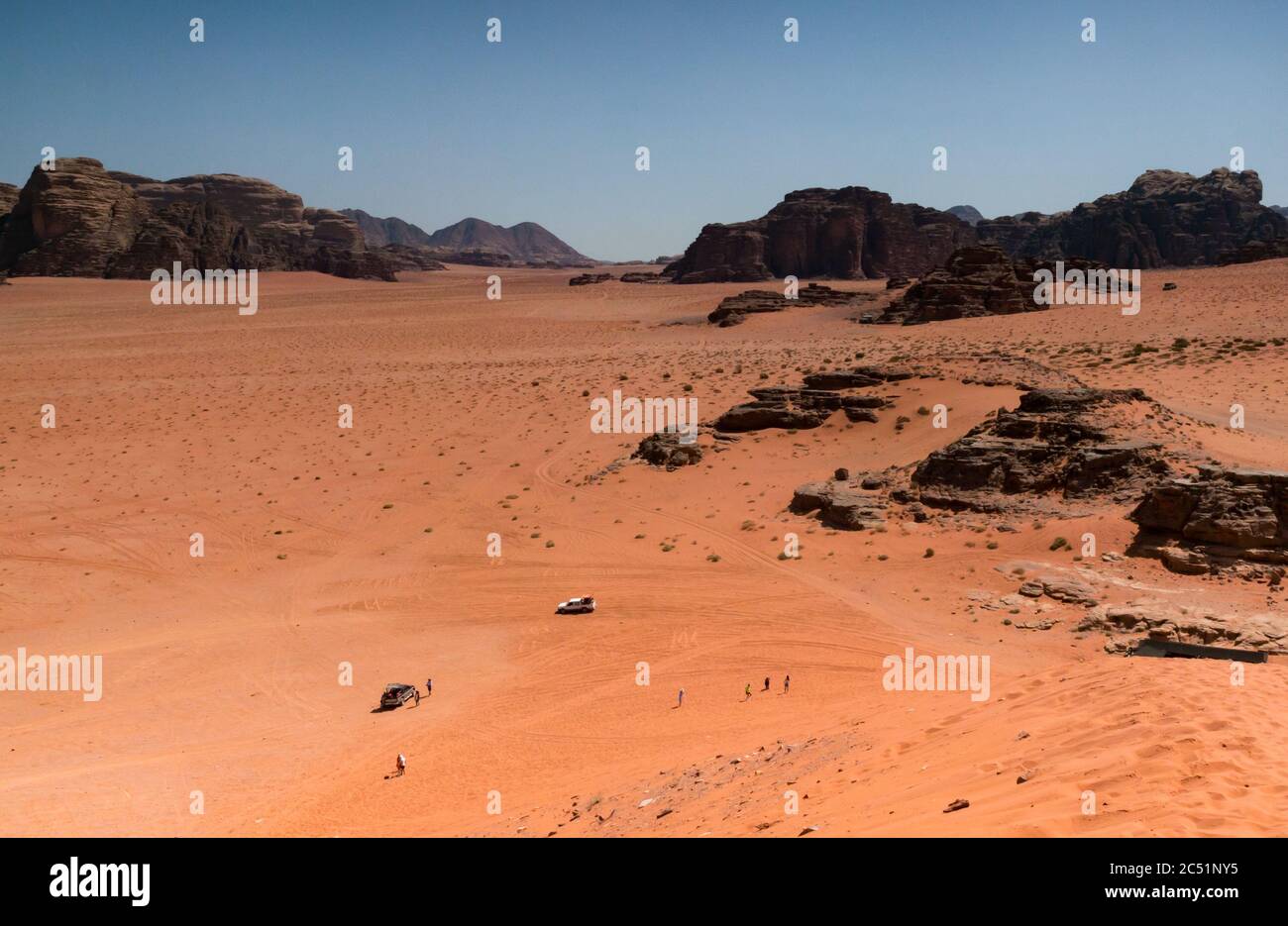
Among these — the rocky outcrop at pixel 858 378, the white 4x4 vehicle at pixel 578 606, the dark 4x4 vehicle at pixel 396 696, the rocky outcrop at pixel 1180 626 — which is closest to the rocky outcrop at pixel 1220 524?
the rocky outcrop at pixel 1180 626

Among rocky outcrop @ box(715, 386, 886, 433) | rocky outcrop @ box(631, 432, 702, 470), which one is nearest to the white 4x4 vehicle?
rocky outcrop @ box(631, 432, 702, 470)

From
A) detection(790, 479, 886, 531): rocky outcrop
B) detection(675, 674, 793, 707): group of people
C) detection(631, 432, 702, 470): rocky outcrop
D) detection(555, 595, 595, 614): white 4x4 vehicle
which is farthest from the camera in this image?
detection(631, 432, 702, 470): rocky outcrop

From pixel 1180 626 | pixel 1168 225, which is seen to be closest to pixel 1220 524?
pixel 1180 626

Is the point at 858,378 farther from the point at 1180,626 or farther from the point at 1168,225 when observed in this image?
the point at 1168,225

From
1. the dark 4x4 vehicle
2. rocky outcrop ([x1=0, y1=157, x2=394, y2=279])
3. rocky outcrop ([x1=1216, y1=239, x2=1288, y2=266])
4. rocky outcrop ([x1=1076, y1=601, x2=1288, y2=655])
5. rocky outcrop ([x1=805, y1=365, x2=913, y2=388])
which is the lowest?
the dark 4x4 vehicle

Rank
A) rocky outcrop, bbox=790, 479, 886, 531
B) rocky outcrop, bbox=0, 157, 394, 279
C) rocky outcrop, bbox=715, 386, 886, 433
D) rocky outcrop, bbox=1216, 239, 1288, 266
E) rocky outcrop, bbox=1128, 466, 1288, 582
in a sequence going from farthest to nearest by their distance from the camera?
rocky outcrop, bbox=0, 157, 394, 279, rocky outcrop, bbox=1216, 239, 1288, 266, rocky outcrop, bbox=715, 386, 886, 433, rocky outcrop, bbox=790, 479, 886, 531, rocky outcrop, bbox=1128, 466, 1288, 582

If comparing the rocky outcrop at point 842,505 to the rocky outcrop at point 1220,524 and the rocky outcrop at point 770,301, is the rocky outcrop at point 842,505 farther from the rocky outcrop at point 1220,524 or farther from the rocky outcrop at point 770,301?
the rocky outcrop at point 770,301

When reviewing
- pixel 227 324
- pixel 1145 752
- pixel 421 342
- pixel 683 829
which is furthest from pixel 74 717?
pixel 227 324

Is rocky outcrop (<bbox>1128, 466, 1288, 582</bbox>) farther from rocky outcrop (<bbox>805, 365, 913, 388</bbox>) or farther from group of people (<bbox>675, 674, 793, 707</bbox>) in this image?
rocky outcrop (<bbox>805, 365, 913, 388</bbox>)
